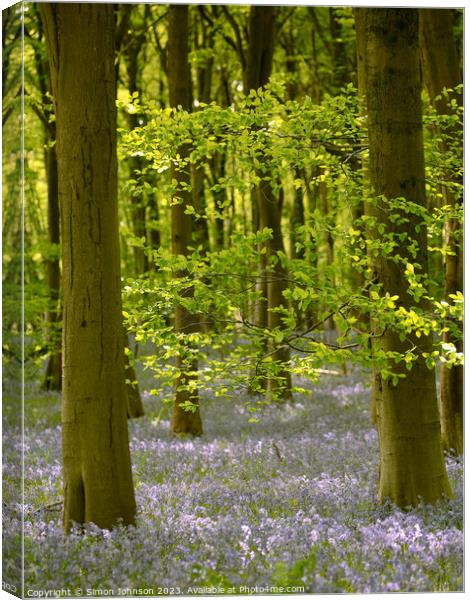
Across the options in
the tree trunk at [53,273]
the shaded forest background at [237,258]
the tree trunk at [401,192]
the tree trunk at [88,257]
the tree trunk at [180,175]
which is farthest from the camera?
the tree trunk at [53,273]

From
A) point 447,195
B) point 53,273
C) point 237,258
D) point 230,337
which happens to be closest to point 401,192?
point 237,258

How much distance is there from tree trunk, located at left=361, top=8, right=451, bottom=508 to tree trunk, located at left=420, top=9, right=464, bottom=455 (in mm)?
1966

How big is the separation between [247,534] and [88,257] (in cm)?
281

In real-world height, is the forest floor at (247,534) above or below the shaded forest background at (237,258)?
below

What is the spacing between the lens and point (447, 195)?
29.5 ft

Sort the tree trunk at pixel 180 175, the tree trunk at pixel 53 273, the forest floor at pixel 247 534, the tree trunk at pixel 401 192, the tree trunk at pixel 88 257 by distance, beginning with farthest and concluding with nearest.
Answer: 1. the tree trunk at pixel 53 273
2. the tree trunk at pixel 180 175
3. the tree trunk at pixel 401 192
4. the tree trunk at pixel 88 257
5. the forest floor at pixel 247 534

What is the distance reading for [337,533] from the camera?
654 centimetres

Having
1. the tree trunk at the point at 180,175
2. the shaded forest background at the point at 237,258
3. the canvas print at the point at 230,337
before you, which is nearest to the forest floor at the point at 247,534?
the canvas print at the point at 230,337

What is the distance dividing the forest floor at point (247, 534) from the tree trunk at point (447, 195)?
0.63m

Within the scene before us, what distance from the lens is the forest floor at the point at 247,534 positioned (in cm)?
588

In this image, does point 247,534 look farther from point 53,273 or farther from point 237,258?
point 53,273

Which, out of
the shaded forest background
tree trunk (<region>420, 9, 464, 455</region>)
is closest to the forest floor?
the shaded forest background

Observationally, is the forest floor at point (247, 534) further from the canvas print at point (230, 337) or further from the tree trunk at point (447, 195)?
the tree trunk at point (447, 195)

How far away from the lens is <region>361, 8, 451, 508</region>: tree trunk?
22.5 ft
